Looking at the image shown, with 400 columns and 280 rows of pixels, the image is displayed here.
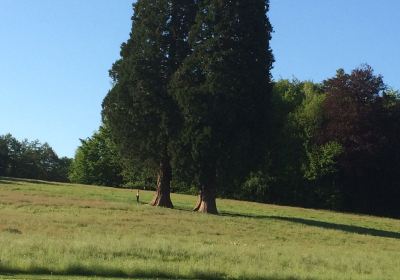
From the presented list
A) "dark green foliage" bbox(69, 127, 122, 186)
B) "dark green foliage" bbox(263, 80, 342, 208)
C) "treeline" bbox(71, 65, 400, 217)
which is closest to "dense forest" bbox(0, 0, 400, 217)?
"treeline" bbox(71, 65, 400, 217)

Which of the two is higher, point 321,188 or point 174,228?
point 321,188

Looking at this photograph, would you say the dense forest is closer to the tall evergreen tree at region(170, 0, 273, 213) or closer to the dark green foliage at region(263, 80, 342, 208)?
the tall evergreen tree at region(170, 0, 273, 213)

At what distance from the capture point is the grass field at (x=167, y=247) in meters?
14.9

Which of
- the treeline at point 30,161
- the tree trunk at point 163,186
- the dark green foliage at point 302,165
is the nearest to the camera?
the tree trunk at point 163,186

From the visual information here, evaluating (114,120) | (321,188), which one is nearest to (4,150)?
(321,188)

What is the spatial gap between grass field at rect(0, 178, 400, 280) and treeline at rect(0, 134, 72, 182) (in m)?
81.5

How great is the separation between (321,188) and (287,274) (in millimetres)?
49795

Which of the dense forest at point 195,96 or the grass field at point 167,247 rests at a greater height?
the dense forest at point 195,96

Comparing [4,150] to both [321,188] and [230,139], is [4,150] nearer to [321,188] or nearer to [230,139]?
[321,188]

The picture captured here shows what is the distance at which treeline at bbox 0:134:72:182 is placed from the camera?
376 feet

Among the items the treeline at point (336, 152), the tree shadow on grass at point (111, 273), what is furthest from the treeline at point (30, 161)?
the tree shadow on grass at point (111, 273)

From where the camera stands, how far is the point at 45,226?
25.3 metres

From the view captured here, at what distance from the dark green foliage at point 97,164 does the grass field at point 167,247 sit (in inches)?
2249

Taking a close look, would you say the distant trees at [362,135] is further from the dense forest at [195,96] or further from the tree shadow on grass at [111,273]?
the tree shadow on grass at [111,273]
